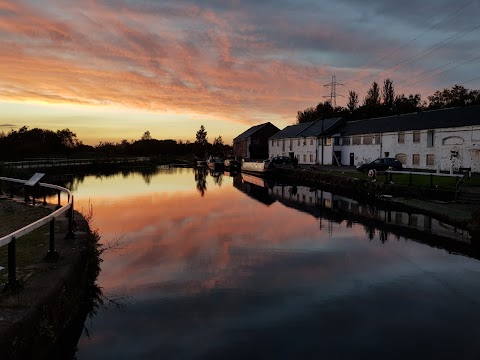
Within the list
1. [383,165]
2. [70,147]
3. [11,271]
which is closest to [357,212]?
[383,165]

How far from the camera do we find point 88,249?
9.83 meters

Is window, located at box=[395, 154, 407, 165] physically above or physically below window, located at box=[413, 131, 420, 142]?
below

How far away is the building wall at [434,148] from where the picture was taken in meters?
37.5

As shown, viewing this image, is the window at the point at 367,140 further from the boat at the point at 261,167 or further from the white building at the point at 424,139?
the boat at the point at 261,167

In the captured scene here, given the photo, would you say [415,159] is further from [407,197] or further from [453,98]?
[453,98]

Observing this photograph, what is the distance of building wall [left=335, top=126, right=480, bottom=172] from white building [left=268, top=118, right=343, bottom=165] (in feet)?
26.9

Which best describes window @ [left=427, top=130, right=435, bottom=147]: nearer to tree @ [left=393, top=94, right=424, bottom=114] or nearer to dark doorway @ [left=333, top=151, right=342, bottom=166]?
dark doorway @ [left=333, top=151, right=342, bottom=166]

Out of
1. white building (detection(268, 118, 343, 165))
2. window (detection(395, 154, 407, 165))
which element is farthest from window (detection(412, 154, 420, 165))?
white building (detection(268, 118, 343, 165))

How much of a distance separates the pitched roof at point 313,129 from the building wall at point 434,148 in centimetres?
896

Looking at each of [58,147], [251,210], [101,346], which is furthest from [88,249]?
[58,147]

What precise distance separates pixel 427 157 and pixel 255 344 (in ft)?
132

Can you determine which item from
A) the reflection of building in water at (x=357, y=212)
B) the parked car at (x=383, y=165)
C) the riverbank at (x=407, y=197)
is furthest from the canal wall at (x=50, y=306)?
the parked car at (x=383, y=165)

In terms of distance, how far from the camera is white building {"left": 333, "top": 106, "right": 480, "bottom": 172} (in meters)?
38.0

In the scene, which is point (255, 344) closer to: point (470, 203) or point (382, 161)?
point (470, 203)
